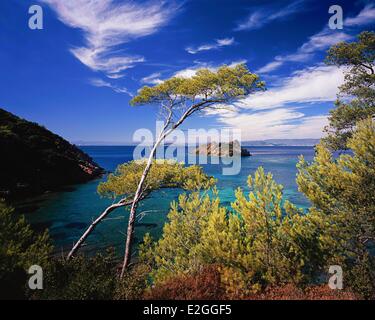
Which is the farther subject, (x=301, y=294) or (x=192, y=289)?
(x=192, y=289)

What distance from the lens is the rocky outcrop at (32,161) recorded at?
124 ft

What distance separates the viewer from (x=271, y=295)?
6.78 meters

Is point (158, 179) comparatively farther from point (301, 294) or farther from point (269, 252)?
point (301, 294)

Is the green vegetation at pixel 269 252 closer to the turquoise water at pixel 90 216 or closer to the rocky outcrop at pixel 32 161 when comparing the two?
the turquoise water at pixel 90 216

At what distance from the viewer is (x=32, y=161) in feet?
141

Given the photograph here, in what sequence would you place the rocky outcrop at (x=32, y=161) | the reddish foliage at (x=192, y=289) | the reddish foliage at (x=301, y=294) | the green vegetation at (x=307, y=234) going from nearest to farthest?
the reddish foliage at (x=301, y=294)
the reddish foliage at (x=192, y=289)
the green vegetation at (x=307, y=234)
the rocky outcrop at (x=32, y=161)

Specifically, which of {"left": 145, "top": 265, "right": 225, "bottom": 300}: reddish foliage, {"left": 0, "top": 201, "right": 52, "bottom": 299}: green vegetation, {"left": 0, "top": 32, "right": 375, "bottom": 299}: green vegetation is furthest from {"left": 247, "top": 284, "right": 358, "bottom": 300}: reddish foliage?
{"left": 0, "top": 201, "right": 52, "bottom": 299}: green vegetation

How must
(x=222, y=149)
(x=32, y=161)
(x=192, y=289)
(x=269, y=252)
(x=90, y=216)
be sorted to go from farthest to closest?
(x=222, y=149) < (x=32, y=161) < (x=90, y=216) < (x=269, y=252) < (x=192, y=289)

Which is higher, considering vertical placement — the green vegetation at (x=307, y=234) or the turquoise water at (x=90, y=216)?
the green vegetation at (x=307, y=234)

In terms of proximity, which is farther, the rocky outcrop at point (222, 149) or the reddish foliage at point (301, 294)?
the rocky outcrop at point (222, 149)

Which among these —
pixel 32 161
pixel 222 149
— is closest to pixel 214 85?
pixel 32 161

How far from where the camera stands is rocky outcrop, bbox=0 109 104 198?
37844 millimetres

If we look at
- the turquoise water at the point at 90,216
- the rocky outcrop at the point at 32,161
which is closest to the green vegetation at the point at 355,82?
the turquoise water at the point at 90,216
